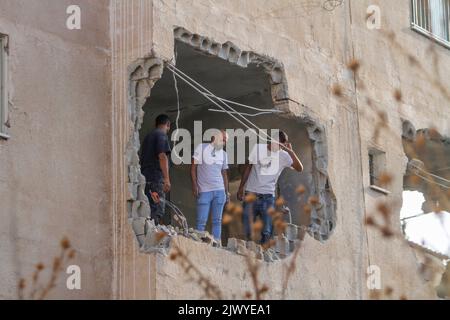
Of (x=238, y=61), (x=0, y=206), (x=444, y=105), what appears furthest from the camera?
(x=444, y=105)

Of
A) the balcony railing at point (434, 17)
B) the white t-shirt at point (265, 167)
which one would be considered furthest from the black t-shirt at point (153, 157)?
the balcony railing at point (434, 17)

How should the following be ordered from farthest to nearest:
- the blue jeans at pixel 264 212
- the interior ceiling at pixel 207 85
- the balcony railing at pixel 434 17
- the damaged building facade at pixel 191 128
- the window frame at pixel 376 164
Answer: the balcony railing at pixel 434 17 → the window frame at pixel 376 164 → the interior ceiling at pixel 207 85 → the blue jeans at pixel 264 212 → the damaged building facade at pixel 191 128

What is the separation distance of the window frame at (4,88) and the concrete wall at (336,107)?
6.31 ft

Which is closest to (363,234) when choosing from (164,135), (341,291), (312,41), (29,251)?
(341,291)

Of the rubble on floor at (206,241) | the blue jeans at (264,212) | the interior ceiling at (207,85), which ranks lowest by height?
the rubble on floor at (206,241)

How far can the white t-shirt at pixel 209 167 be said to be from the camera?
1812cm

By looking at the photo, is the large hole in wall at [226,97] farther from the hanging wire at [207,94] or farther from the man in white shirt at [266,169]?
the man in white shirt at [266,169]

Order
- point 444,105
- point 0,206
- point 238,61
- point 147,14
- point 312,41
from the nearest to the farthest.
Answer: point 0,206 < point 147,14 < point 238,61 < point 312,41 < point 444,105

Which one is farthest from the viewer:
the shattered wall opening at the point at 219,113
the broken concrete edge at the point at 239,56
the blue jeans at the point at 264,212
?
the blue jeans at the point at 264,212

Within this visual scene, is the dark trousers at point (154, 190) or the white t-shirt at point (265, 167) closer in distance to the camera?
the dark trousers at point (154, 190)

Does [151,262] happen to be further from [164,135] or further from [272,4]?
[272,4]

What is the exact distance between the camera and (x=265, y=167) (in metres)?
19.3

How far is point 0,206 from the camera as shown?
50.8 feet

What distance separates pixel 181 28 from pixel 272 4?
7.59ft
